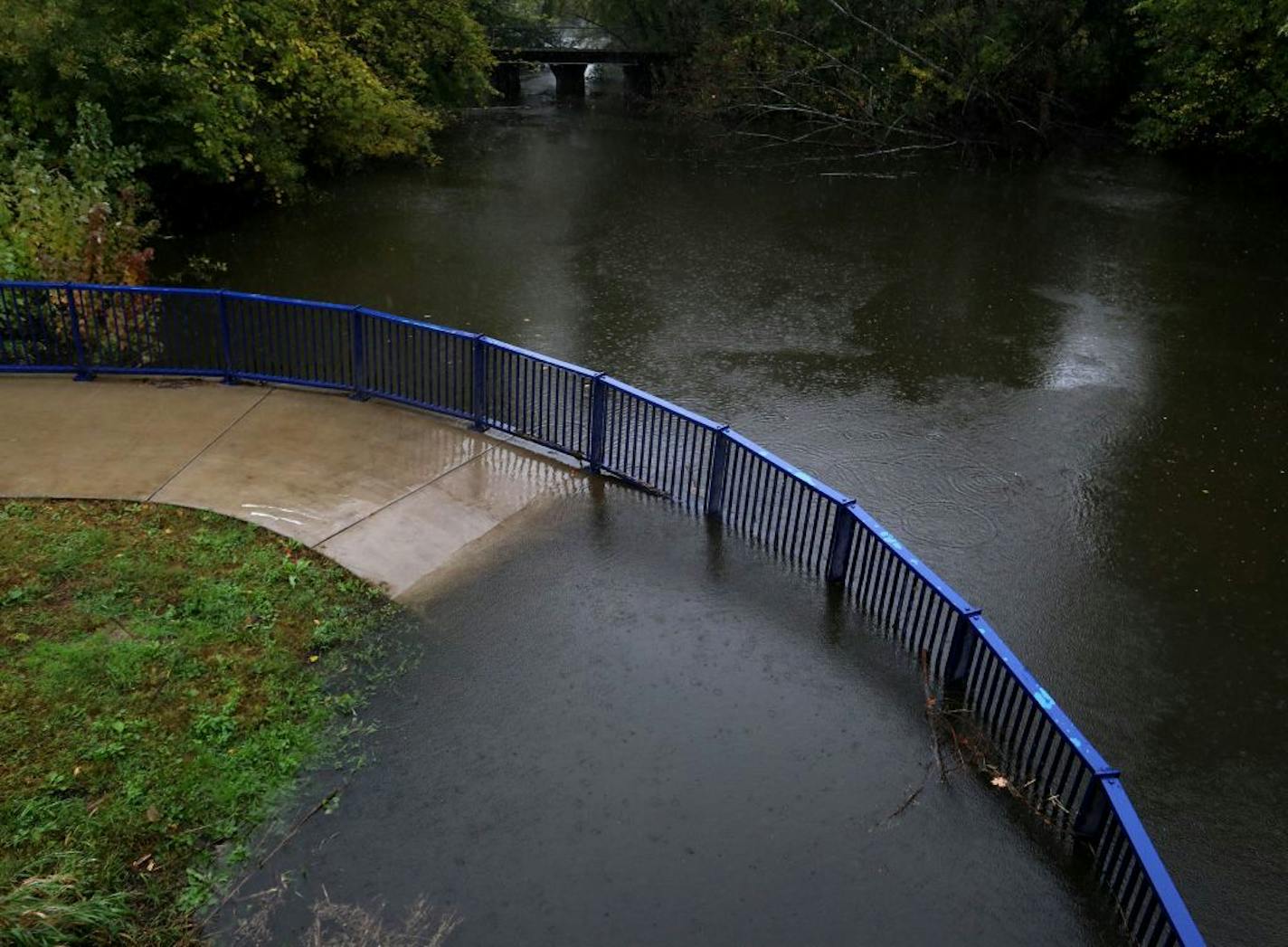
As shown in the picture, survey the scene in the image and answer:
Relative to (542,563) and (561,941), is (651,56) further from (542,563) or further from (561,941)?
(561,941)

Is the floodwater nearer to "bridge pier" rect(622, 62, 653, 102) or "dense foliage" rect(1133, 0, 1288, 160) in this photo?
"dense foliage" rect(1133, 0, 1288, 160)

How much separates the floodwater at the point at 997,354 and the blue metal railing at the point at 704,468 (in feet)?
2.06

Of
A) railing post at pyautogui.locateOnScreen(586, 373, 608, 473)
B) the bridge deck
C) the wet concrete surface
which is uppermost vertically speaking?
the bridge deck

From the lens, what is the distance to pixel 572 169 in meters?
24.0

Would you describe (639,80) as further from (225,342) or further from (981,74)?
(225,342)

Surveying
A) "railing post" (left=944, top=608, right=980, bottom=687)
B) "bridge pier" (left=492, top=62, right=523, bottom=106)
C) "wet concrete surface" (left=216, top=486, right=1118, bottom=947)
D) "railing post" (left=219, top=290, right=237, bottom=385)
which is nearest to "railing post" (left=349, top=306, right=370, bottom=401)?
"railing post" (left=219, top=290, right=237, bottom=385)

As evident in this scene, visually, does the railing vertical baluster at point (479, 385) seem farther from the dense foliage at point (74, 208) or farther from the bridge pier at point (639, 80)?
the bridge pier at point (639, 80)

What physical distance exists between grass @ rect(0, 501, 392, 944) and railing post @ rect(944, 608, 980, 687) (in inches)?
162

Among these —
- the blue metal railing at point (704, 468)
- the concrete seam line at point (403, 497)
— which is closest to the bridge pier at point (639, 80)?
the blue metal railing at point (704, 468)

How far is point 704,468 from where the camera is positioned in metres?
10.8

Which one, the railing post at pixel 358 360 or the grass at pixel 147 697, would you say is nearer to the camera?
the grass at pixel 147 697

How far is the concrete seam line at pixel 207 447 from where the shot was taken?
9.16 metres

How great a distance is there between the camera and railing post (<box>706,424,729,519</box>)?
9.11 m

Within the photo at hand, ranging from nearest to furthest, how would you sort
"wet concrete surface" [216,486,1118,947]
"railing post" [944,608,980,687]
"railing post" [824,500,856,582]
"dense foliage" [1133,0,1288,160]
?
1. "wet concrete surface" [216,486,1118,947]
2. "railing post" [944,608,980,687]
3. "railing post" [824,500,856,582]
4. "dense foliage" [1133,0,1288,160]
